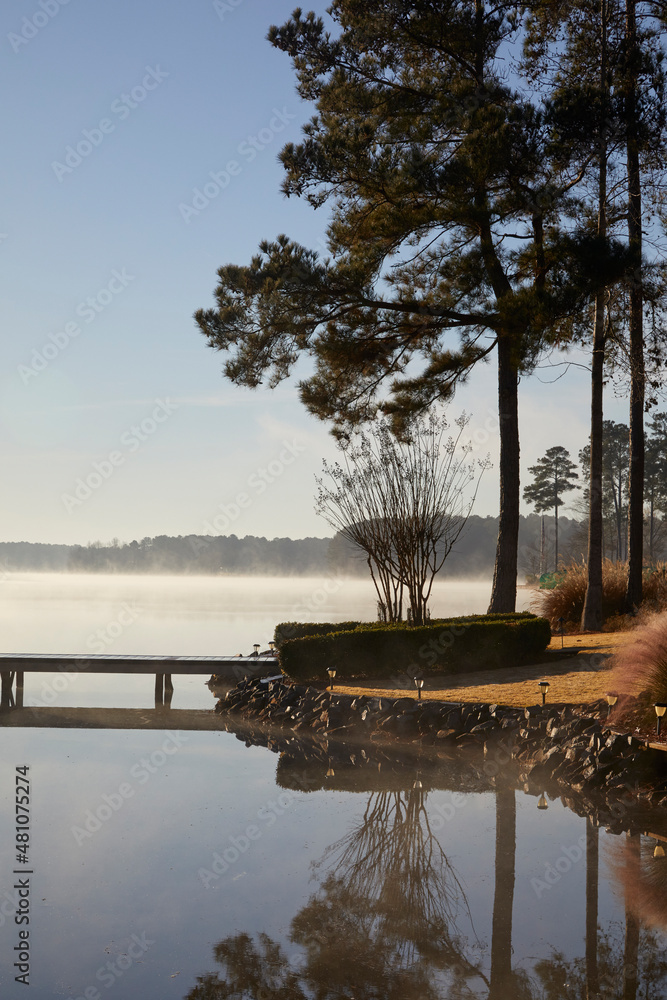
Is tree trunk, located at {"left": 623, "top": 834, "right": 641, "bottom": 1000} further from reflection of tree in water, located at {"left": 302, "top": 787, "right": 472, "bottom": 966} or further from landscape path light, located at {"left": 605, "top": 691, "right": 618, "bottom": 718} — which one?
landscape path light, located at {"left": 605, "top": 691, "right": 618, "bottom": 718}

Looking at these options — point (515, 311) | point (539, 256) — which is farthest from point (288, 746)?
point (539, 256)

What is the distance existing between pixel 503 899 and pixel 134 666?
9706mm

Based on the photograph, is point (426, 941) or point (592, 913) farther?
point (592, 913)

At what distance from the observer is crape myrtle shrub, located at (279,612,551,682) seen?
37.0ft

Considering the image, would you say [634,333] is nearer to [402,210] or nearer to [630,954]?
[402,210]

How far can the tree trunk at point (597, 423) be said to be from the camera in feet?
46.5

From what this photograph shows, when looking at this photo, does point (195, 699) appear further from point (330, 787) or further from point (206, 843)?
point (206, 843)

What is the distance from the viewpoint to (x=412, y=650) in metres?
11.3

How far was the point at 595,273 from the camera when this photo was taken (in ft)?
40.5

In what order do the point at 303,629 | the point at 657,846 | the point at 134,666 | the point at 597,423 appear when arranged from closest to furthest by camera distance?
the point at 657,846 < the point at 303,629 < the point at 134,666 < the point at 597,423

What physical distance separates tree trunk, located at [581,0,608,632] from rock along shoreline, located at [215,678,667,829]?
5.68 meters

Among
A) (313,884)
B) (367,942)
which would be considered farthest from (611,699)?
(367,942)

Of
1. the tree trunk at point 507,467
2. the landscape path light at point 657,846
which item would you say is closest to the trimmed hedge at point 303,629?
the tree trunk at point 507,467

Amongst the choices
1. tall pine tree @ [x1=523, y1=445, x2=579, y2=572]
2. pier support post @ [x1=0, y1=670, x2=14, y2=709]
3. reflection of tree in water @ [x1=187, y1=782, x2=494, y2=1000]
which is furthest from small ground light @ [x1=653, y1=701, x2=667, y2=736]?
tall pine tree @ [x1=523, y1=445, x2=579, y2=572]
